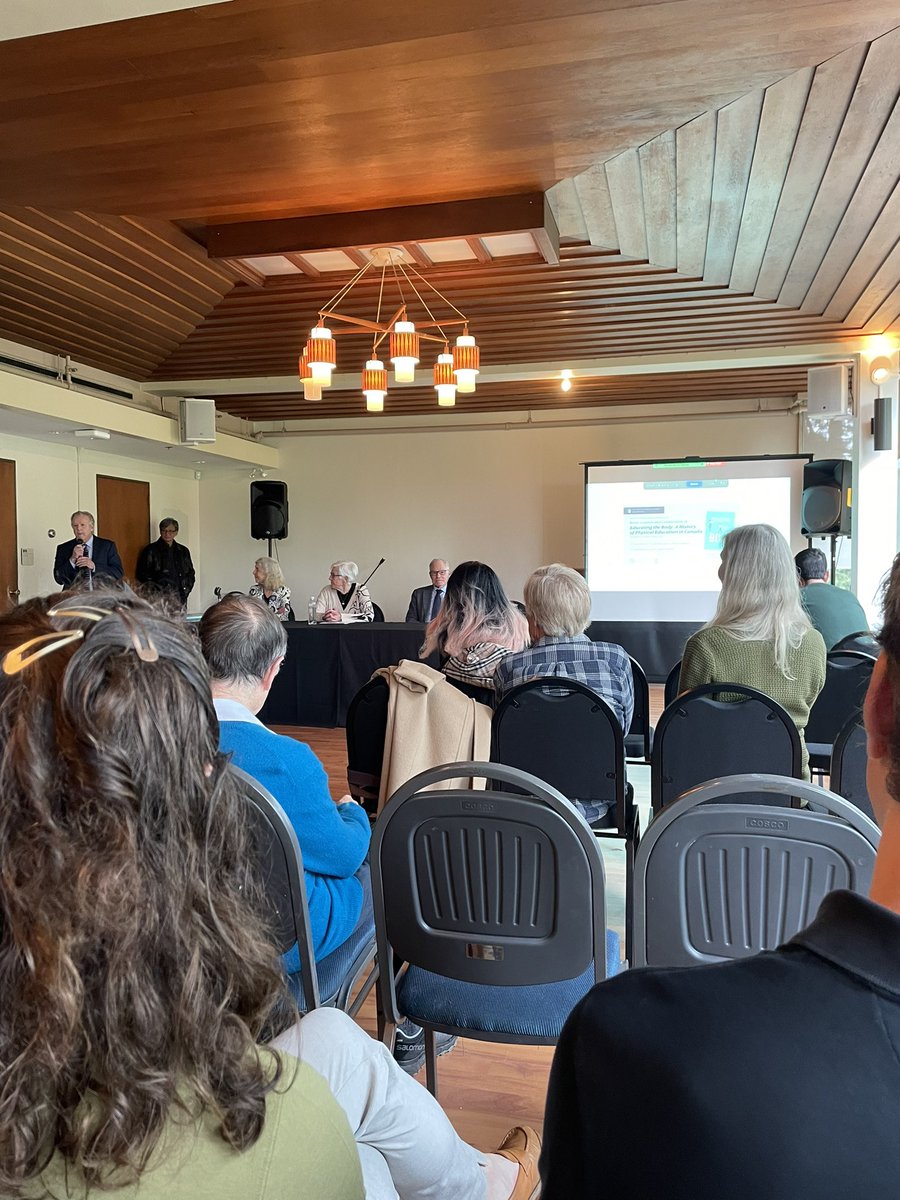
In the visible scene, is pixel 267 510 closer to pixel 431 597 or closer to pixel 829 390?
pixel 431 597

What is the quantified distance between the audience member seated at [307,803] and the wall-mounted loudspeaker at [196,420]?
24.2ft

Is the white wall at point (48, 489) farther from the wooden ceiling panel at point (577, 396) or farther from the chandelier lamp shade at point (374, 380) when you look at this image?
the chandelier lamp shade at point (374, 380)

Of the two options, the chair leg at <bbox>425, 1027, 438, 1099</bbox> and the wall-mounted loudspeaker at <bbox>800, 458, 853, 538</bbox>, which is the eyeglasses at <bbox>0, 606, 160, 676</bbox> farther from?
the wall-mounted loudspeaker at <bbox>800, 458, 853, 538</bbox>

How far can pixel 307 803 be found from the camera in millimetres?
1694

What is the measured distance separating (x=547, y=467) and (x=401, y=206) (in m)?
6.27

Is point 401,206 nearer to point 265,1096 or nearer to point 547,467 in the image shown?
point 265,1096

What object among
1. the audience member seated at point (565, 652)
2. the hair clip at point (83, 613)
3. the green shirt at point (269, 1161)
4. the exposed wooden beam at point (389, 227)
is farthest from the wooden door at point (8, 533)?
the green shirt at point (269, 1161)

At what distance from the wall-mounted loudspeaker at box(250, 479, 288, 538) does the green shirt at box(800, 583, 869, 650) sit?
7702 millimetres

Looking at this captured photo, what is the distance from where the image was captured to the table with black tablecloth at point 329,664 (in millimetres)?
6508

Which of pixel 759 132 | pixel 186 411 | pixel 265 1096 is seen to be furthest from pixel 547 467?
pixel 265 1096

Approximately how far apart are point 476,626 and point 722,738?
1.01 metres

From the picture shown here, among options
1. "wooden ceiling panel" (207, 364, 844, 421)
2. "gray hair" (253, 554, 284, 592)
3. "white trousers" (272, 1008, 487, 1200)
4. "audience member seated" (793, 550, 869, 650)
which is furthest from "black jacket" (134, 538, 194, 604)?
"white trousers" (272, 1008, 487, 1200)

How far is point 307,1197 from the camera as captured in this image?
2.22ft

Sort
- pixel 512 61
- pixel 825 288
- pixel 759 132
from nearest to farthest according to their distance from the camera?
pixel 512 61, pixel 759 132, pixel 825 288
